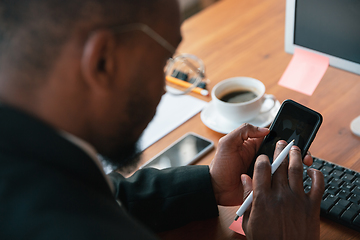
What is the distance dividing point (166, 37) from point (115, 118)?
0.47 ft

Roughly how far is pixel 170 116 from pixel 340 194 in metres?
0.49

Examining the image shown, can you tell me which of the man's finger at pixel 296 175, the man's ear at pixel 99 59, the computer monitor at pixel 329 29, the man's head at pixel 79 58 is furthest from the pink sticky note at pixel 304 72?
the man's ear at pixel 99 59

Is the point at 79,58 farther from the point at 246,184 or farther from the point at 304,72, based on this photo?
the point at 304,72

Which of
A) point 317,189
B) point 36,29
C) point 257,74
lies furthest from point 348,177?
point 36,29

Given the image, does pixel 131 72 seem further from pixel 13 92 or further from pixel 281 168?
pixel 281 168

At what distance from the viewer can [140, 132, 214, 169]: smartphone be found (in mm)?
848

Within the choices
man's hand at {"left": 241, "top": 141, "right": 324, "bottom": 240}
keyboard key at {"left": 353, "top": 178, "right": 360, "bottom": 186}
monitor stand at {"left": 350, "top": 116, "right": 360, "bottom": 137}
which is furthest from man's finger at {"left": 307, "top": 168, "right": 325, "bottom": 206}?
monitor stand at {"left": 350, "top": 116, "right": 360, "bottom": 137}

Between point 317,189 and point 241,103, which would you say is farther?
point 241,103

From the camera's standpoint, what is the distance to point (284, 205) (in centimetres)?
59

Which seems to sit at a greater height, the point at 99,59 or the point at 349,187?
the point at 99,59

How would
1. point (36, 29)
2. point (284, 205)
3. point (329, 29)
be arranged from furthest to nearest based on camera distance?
point (329, 29) → point (284, 205) → point (36, 29)

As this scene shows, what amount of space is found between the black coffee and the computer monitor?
156 millimetres

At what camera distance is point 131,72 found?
531 mm

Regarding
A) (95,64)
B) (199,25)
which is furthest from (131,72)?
(199,25)
